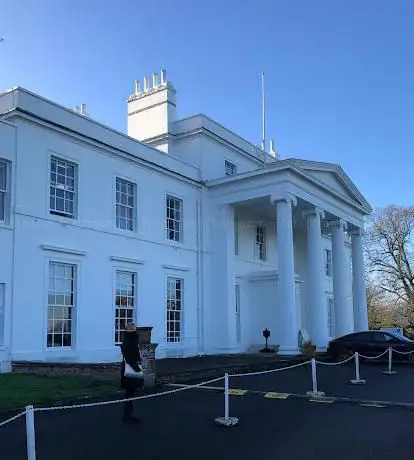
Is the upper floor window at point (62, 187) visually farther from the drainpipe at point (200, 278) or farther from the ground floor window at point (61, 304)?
the drainpipe at point (200, 278)

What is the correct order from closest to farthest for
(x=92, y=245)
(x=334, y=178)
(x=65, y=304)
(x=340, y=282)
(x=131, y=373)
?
(x=131, y=373)
(x=65, y=304)
(x=92, y=245)
(x=334, y=178)
(x=340, y=282)

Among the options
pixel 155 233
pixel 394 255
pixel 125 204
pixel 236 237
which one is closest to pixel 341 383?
pixel 155 233

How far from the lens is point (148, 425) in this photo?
8.89 meters

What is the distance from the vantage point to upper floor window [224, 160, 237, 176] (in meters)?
26.8

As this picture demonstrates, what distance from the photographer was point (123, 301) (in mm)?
19812

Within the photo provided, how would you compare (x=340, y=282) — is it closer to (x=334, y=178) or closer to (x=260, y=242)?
(x=260, y=242)

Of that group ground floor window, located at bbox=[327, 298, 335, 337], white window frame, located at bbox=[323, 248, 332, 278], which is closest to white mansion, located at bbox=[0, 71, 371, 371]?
ground floor window, located at bbox=[327, 298, 335, 337]

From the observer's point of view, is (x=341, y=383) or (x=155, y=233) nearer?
(x=341, y=383)

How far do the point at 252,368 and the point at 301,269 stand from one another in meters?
15.4

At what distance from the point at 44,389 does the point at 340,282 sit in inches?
796

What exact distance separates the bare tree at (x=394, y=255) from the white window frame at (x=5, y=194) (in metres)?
39.7

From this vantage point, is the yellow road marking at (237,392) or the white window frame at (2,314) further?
the white window frame at (2,314)

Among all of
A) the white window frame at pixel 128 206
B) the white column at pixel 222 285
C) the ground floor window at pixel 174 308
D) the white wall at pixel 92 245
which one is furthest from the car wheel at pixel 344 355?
the white window frame at pixel 128 206

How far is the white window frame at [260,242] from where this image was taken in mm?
28312
